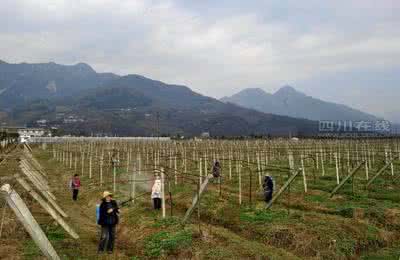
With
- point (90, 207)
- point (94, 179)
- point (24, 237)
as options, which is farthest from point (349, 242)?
point (94, 179)

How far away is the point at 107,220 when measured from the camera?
11.4 m

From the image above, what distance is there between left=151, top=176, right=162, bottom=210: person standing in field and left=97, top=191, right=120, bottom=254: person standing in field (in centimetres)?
420

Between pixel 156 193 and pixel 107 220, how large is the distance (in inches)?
181

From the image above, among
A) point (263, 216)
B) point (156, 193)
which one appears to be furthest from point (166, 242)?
point (156, 193)

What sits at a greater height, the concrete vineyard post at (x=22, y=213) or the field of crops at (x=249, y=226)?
the concrete vineyard post at (x=22, y=213)

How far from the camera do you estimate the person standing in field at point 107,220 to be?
37.4 ft

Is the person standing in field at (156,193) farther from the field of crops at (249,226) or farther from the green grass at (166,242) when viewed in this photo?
the green grass at (166,242)

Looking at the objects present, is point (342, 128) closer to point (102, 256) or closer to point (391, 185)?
point (391, 185)

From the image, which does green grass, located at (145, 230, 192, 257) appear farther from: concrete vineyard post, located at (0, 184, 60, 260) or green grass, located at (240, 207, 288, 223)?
concrete vineyard post, located at (0, 184, 60, 260)

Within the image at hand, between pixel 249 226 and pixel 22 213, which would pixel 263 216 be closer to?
pixel 249 226

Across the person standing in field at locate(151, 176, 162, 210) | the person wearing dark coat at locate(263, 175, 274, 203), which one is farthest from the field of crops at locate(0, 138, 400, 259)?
the person wearing dark coat at locate(263, 175, 274, 203)

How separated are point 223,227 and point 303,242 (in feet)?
9.53

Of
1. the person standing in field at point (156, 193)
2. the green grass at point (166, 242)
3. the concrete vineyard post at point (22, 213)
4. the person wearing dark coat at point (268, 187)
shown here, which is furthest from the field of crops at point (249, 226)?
the concrete vineyard post at point (22, 213)

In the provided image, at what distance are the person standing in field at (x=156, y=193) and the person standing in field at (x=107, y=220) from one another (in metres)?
4.20
